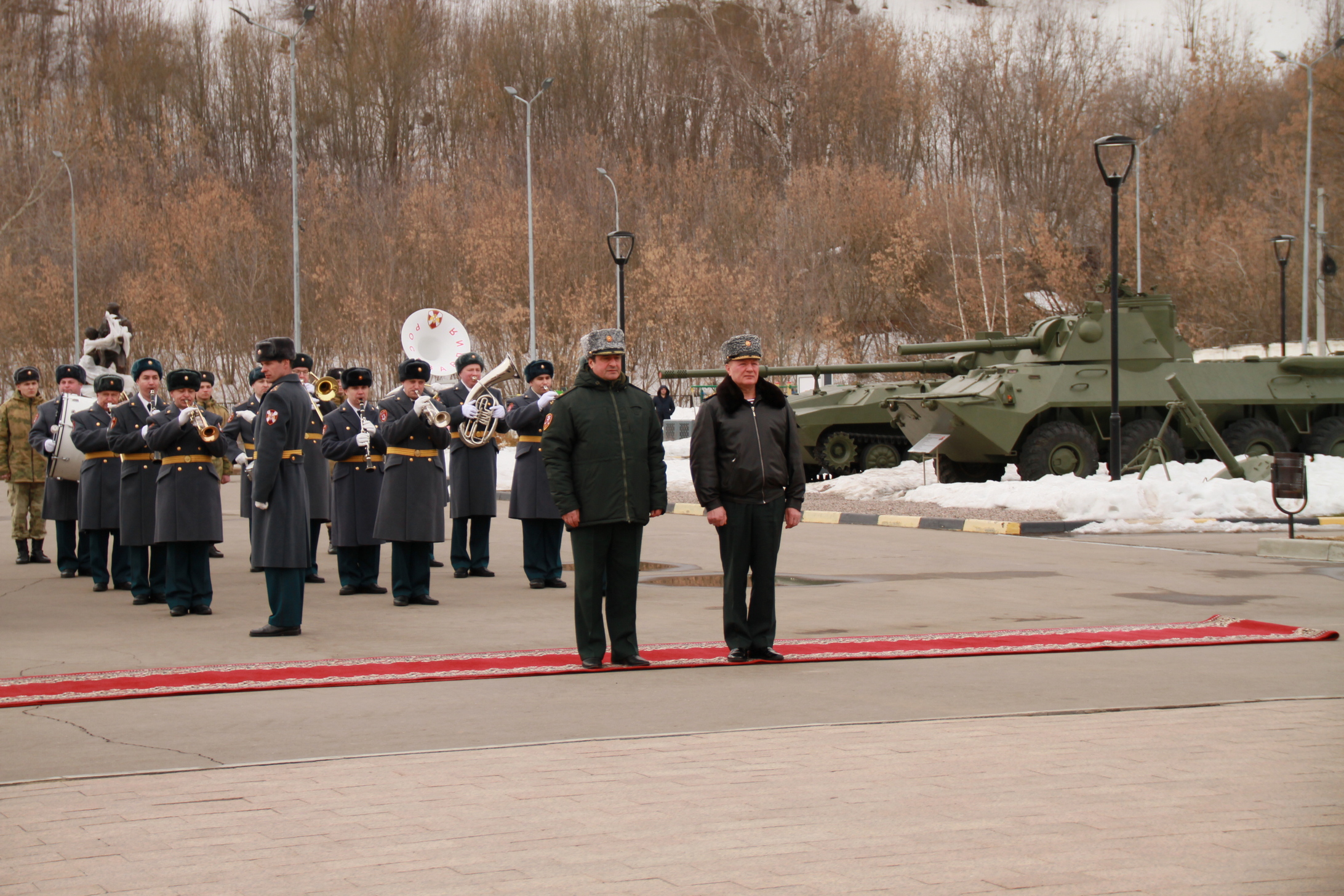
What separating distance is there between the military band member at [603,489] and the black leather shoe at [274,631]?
7.84ft

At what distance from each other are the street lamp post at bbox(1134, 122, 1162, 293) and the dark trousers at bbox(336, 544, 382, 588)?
117ft

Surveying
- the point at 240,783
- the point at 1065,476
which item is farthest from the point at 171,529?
the point at 1065,476

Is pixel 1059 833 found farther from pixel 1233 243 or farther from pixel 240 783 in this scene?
pixel 1233 243

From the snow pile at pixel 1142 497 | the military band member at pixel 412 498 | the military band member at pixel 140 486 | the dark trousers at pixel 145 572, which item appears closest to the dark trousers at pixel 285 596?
the military band member at pixel 412 498

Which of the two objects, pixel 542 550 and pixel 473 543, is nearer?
pixel 542 550

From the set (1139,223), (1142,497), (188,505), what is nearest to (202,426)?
(188,505)

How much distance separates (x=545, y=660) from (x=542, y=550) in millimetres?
4000

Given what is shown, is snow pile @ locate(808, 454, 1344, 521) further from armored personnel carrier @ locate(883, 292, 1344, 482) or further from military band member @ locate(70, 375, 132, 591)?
military band member @ locate(70, 375, 132, 591)

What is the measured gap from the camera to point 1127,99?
59750 mm

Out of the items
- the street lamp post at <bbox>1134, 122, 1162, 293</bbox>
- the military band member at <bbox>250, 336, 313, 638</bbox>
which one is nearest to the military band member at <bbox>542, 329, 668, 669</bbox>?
the military band member at <bbox>250, 336, 313, 638</bbox>

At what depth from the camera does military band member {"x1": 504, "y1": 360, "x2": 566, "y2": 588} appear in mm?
12148

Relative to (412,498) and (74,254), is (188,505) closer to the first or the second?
(412,498)

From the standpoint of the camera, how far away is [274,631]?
948 cm

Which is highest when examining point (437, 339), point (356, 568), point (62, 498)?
point (437, 339)
